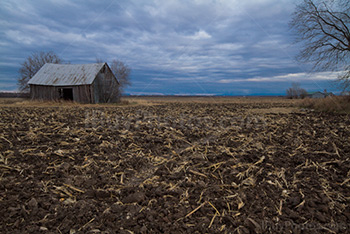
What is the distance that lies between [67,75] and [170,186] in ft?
105

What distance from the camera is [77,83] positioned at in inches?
1161

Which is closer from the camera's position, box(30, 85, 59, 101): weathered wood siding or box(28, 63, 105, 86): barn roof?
box(28, 63, 105, 86): barn roof

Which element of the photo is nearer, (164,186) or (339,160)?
→ (164,186)

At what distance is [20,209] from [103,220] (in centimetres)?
116

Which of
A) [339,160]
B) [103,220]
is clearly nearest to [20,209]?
[103,220]

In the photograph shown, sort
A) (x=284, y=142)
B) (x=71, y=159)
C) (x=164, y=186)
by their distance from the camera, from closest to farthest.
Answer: (x=164, y=186) < (x=71, y=159) < (x=284, y=142)

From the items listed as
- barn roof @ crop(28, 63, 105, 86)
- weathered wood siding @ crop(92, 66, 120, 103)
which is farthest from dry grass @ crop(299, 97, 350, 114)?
barn roof @ crop(28, 63, 105, 86)

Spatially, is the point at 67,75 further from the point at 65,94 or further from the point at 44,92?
the point at 44,92

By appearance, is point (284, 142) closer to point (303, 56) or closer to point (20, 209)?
point (20, 209)

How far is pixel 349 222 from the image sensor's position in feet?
9.45

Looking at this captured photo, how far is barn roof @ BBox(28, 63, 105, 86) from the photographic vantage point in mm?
29917

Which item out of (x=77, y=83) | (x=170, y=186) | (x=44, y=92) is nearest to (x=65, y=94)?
(x=44, y=92)

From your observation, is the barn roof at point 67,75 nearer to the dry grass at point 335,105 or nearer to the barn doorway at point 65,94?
the barn doorway at point 65,94

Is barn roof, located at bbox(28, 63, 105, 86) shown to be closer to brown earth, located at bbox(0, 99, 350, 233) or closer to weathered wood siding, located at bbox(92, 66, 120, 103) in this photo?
weathered wood siding, located at bbox(92, 66, 120, 103)
